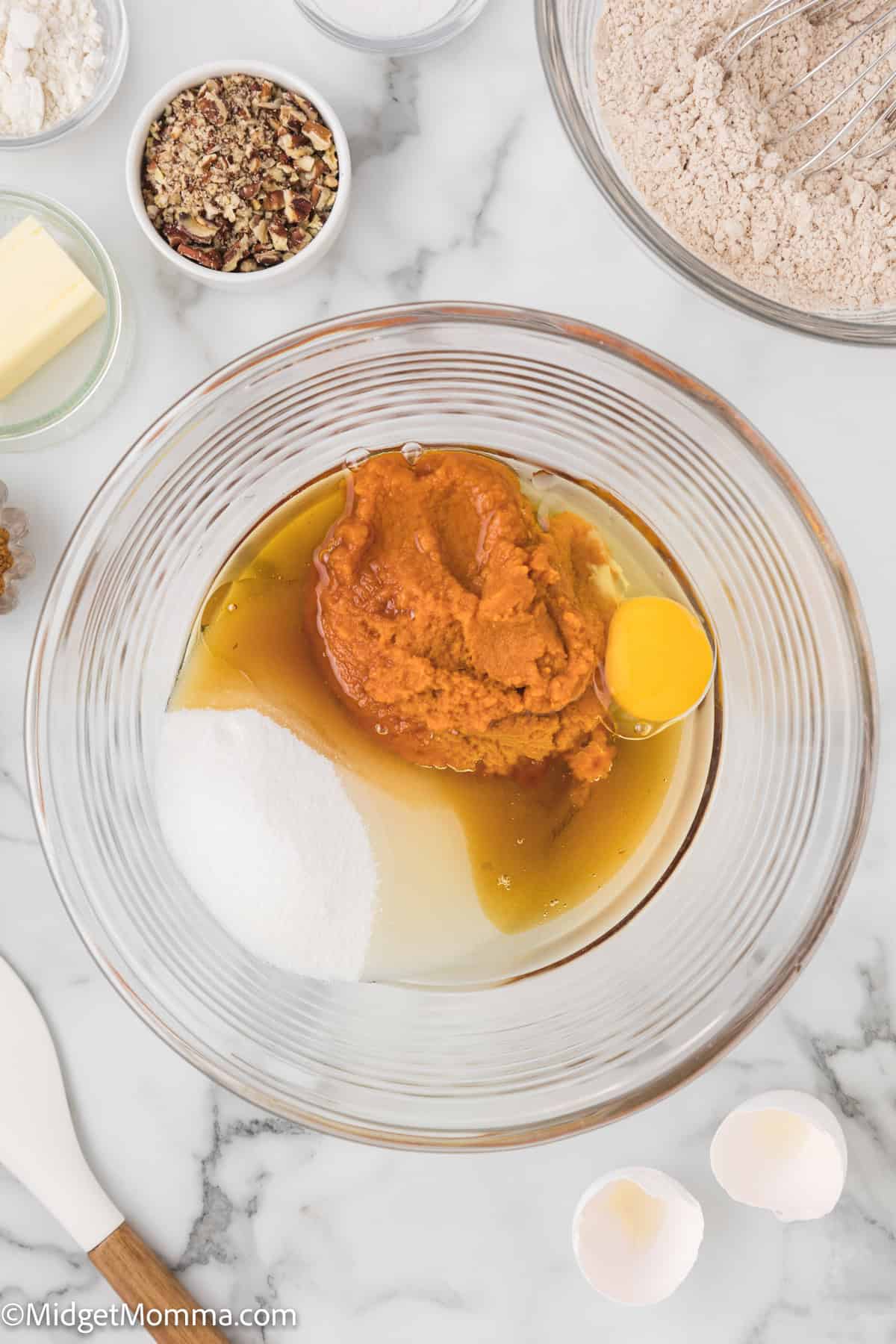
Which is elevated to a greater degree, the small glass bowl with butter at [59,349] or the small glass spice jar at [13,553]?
the small glass bowl with butter at [59,349]

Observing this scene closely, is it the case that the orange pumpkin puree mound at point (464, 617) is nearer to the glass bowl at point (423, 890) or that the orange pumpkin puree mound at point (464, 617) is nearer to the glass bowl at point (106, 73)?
the glass bowl at point (423, 890)

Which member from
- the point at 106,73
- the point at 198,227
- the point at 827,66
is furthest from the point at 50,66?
the point at 827,66

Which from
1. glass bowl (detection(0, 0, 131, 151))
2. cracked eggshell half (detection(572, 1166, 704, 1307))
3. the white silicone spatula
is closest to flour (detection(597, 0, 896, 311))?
glass bowl (detection(0, 0, 131, 151))

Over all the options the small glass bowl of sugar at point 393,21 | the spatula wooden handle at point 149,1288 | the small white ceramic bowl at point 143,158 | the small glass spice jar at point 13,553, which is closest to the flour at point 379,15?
the small glass bowl of sugar at point 393,21

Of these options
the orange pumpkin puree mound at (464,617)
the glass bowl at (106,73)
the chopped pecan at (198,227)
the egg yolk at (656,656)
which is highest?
the glass bowl at (106,73)

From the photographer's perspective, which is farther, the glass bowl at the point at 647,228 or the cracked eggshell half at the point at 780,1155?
the cracked eggshell half at the point at 780,1155

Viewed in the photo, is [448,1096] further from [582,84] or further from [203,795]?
[582,84]

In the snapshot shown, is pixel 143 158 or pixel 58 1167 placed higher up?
pixel 143 158

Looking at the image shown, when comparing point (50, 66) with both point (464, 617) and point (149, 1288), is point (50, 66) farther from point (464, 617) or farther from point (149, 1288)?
point (149, 1288)
